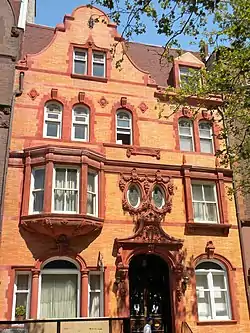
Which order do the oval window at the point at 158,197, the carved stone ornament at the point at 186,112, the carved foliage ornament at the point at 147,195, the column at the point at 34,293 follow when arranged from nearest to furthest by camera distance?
the column at the point at 34,293
the carved foliage ornament at the point at 147,195
the oval window at the point at 158,197
the carved stone ornament at the point at 186,112

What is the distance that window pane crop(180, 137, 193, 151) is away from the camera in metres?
17.4

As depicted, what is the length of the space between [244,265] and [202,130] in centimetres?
662

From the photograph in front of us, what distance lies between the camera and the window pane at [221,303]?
48.4 ft

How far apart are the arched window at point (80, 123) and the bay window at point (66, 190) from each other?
6.53ft

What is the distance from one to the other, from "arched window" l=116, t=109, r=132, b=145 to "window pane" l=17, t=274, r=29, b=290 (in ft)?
22.7

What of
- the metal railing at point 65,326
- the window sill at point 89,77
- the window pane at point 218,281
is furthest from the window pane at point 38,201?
the window pane at point 218,281

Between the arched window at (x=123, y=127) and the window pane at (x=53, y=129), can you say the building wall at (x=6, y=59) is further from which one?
the arched window at (x=123, y=127)

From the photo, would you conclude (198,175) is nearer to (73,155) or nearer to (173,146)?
(173,146)

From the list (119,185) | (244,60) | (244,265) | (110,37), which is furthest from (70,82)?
(244,265)

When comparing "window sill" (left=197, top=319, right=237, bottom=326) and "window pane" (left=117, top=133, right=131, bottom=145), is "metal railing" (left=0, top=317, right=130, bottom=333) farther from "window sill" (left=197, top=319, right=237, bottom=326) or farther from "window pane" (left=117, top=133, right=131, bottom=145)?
"window pane" (left=117, top=133, right=131, bottom=145)

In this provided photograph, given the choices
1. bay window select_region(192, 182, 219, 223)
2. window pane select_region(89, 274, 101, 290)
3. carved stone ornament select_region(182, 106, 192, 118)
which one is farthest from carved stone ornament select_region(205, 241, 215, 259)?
carved stone ornament select_region(182, 106, 192, 118)

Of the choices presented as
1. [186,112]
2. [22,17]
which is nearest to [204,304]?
[186,112]

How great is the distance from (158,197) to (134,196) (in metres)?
1.09

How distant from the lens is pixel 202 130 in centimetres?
1800
